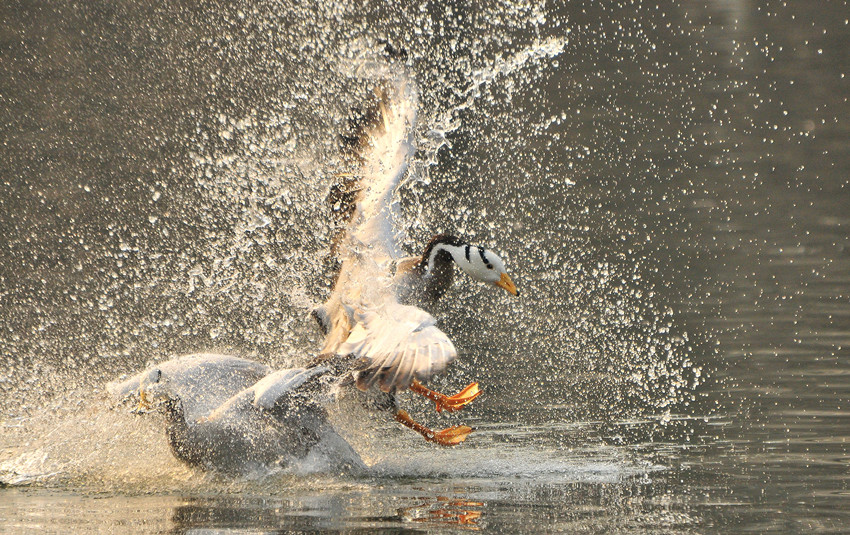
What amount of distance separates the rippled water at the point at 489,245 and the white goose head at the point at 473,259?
1.04m

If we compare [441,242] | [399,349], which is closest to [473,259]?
[441,242]

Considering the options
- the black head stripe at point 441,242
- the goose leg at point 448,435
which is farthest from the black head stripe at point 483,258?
the goose leg at point 448,435

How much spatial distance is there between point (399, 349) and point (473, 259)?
1485 mm

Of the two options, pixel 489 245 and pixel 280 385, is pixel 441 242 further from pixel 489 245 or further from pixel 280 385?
pixel 489 245

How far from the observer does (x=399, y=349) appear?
19.2ft

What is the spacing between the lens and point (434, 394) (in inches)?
269

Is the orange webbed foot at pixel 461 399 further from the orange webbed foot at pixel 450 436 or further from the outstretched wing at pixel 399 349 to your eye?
the outstretched wing at pixel 399 349

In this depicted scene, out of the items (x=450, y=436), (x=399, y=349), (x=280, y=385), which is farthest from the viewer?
(x=450, y=436)

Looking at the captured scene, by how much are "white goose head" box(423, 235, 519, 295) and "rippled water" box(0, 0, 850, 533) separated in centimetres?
104

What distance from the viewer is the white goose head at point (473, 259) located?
7176 mm

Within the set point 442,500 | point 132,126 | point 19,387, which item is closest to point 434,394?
point 442,500

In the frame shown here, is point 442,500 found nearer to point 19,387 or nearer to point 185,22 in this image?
point 19,387

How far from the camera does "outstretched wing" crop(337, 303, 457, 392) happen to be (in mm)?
5633

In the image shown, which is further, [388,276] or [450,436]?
[388,276]
